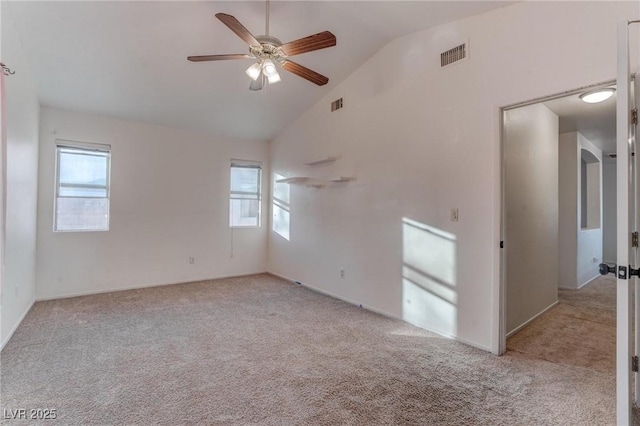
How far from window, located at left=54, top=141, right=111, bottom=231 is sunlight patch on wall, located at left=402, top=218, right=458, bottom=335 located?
4.59 meters

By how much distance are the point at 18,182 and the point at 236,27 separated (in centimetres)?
283

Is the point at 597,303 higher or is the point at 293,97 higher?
the point at 293,97

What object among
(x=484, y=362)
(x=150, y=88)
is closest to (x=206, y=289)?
(x=150, y=88)

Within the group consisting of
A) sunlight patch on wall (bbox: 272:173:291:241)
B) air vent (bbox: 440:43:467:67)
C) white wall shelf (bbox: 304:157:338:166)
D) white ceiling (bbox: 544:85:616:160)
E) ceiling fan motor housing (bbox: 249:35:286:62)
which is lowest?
sunlight patch on wall (bbox: 272:173:291:241)

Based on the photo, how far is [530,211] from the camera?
3615 millimetres

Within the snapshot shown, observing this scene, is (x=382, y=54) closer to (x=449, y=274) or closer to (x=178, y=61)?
(x=178, y=61)

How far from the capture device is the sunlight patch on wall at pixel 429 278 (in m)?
3.15

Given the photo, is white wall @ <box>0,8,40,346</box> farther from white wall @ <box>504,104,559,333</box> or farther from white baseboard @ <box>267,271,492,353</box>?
white wall @ <box>504,104,559,333</box>

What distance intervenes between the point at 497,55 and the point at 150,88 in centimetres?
417

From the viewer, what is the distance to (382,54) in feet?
12.7

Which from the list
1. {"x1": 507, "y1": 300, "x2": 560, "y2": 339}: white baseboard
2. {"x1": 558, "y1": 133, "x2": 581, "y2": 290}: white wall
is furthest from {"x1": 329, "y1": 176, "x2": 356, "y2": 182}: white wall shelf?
{"x1": 558, "y1": 133, "x2": 581, "y2": 290}: white wall

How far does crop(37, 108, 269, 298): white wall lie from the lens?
14.5ft

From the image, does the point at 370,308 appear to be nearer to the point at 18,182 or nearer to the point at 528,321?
the point at 528,321

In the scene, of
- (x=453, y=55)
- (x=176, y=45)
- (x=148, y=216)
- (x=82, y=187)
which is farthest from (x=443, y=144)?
(x=82, y=187)
